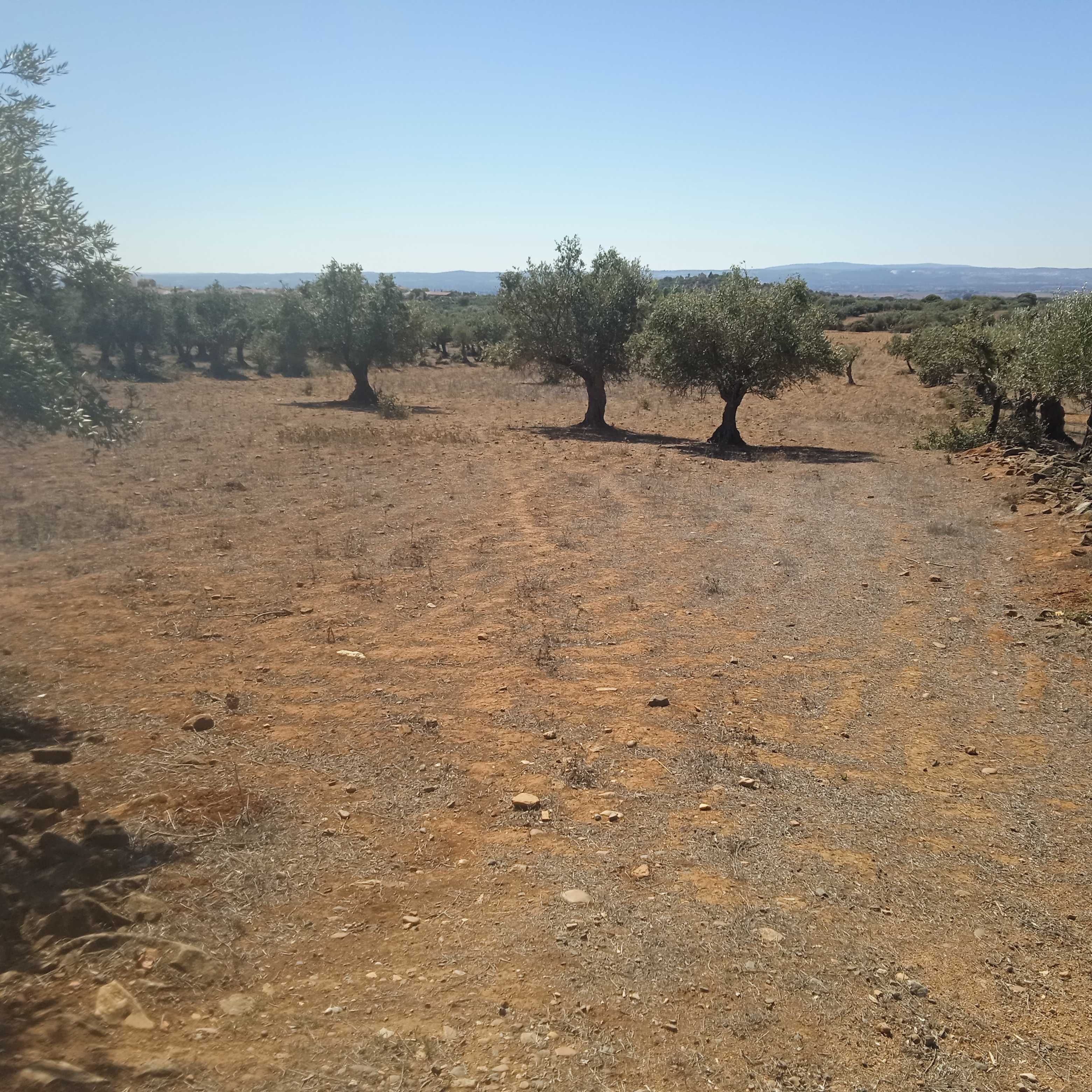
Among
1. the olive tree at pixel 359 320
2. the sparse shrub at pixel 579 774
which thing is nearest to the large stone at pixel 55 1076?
the sparse shrub at pixel 579 774

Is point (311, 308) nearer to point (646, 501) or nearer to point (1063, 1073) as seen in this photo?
point (646, 501)

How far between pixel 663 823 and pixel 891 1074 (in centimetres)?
223

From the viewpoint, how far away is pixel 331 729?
23.3ft

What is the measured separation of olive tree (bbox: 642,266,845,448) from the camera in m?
23.1

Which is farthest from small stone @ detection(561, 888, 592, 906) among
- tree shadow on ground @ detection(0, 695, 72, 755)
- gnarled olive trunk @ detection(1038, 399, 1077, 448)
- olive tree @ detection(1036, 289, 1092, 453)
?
gnarled olive trunk @ detection(1038, 399, 1077, 448)

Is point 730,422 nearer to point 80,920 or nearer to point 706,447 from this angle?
point 706,447

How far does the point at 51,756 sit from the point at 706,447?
2056cm

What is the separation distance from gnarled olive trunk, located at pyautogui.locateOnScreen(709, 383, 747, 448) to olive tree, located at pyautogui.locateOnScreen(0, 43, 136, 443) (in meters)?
18.9

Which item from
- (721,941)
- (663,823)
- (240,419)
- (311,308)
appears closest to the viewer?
(721,941)

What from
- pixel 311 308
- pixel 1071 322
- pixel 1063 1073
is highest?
pixel 311 308

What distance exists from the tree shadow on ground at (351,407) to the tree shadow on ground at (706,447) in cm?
558

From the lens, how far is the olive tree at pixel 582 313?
2766 cm

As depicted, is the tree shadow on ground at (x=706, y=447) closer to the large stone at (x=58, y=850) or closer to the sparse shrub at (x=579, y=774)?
the sparse shrub at (x=579, y=774)

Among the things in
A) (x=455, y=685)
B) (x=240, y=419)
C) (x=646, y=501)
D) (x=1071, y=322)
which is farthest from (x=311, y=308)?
(x=455, y=685)
